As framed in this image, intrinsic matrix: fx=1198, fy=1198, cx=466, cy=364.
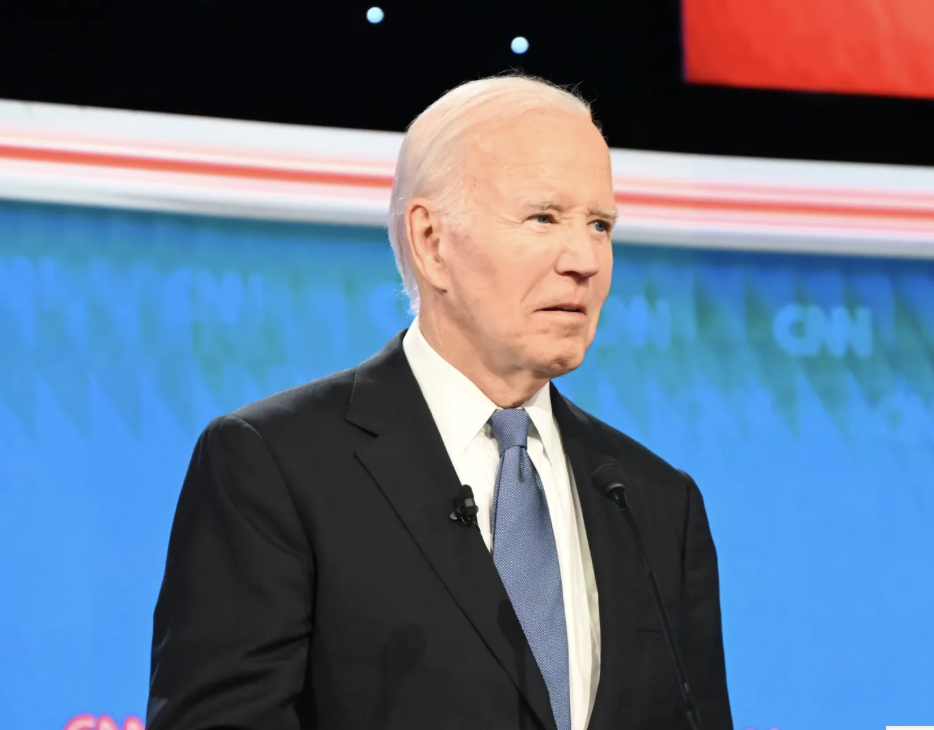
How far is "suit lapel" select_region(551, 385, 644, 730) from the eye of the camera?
1535 mm

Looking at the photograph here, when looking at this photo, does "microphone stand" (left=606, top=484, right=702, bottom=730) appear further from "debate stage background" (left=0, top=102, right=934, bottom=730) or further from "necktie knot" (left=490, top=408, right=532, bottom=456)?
"debate stage background" (left=0, top=102, right=934, bottom=730)

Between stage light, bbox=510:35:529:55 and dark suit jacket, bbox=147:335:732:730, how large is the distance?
4.17ft

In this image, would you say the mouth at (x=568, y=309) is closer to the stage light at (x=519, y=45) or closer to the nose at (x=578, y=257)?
A: the nose at (x=578, y=257)

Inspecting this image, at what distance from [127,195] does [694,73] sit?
1.32 m

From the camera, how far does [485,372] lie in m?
1.72

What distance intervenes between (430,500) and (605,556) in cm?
27

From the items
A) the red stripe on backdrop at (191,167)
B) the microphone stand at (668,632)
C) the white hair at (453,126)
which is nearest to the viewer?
the microphone stand at (668,632)

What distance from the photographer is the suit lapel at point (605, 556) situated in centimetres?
154

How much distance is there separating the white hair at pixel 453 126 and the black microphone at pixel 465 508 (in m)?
0.42

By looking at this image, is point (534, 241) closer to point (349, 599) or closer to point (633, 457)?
point (633, 457)

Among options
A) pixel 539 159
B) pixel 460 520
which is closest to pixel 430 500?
pixel 460 520

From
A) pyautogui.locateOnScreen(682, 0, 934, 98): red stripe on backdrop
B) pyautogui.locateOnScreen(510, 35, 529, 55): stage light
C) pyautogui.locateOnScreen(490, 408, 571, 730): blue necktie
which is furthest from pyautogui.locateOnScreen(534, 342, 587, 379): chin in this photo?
pyautogui.locateOnScreen(682, 0, 934, 98): red stripe on backdrop

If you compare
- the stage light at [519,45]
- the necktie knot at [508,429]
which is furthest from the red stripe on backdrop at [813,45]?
the necktie knot at [508,429]

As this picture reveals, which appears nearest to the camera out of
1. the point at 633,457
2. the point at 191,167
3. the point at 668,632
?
the point at 668,632
